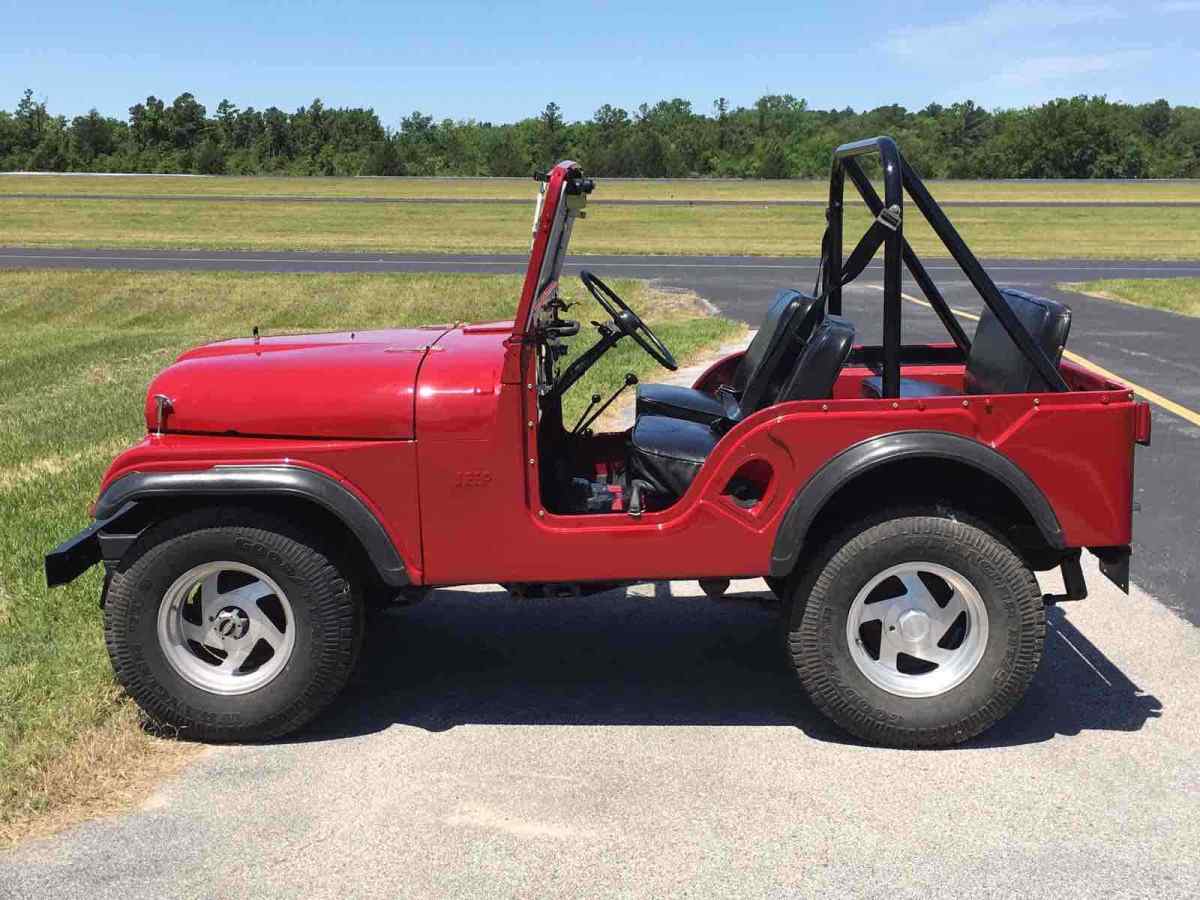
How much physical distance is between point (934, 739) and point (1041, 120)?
73.3m

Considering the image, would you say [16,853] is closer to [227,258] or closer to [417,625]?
[417,625]

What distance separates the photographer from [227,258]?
28.3 metres

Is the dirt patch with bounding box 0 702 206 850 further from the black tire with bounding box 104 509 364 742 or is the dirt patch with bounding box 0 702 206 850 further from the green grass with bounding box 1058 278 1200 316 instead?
the green grass with bounding box 1058 278 1200 316

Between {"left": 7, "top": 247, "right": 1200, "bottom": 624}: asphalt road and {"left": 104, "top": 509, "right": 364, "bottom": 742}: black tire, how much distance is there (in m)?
3.61

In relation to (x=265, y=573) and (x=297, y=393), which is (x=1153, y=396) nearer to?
(x=297, y=393)

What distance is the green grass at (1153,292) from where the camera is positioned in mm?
18506

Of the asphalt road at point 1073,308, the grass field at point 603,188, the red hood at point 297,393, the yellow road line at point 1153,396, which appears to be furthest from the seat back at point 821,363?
the grass field at point 603,188

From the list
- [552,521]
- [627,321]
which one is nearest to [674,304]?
[627,321]

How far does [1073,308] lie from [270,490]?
16.2m

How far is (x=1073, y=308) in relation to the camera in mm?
18062

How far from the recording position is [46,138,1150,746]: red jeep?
407 centimetres

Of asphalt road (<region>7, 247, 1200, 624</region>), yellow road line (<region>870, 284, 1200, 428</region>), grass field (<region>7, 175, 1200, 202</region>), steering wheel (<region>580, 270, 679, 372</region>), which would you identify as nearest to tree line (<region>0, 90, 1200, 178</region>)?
grass field (<region>7, 175, 1200, 202</region>)

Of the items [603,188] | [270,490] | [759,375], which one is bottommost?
[270,490]

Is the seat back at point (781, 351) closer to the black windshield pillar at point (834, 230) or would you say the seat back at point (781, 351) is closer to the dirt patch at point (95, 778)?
A: the black windshield pillar at point (834, 230)
